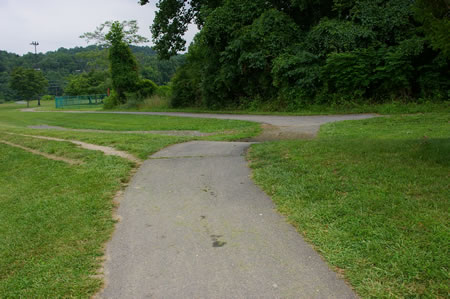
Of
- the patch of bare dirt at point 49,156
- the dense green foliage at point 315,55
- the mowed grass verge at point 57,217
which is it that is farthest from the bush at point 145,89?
the mowed grass verge at point 57,217

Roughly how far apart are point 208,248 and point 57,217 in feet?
7.85

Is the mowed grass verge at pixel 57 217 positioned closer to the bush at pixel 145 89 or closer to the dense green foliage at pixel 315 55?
the dense green foliage at pixel 315 55

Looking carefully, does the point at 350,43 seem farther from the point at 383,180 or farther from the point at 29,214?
the point at 29,214

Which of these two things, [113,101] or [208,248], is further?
[113,101]

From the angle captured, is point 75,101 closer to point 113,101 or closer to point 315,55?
point 113,101

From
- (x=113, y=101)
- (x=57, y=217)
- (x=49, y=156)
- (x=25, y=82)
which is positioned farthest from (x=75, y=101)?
(x=57, y=217)

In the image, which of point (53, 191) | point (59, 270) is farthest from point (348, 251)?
point (53, 191)

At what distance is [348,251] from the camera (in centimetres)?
348

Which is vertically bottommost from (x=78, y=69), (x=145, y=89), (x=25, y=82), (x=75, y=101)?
(x=75, y=101)

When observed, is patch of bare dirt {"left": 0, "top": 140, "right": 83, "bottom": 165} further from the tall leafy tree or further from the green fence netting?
the green fence netting

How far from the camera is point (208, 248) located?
3.77 m

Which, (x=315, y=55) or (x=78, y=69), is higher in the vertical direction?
(x=78, y=69)

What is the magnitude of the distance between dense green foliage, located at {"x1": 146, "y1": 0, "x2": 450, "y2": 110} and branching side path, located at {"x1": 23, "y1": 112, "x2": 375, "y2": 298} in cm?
1277

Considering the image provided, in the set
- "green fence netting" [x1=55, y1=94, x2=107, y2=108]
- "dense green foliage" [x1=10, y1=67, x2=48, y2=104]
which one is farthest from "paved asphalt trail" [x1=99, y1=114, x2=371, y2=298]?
"dense green foliage" [x1=10, y1=67, x2=48, y2=104]
